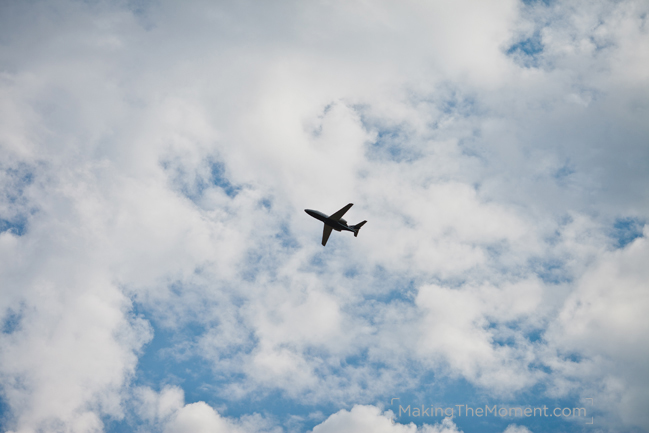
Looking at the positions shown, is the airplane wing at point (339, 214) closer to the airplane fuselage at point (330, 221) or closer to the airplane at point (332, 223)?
the airplane at point (332, 223)

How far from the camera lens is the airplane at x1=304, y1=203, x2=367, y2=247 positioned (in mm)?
165375

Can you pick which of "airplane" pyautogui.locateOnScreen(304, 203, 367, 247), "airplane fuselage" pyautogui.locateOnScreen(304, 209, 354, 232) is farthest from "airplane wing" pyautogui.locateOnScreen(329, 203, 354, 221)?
"airplane fuselage" pyautogui.locateOnScreen(304, 209, 354, 232)

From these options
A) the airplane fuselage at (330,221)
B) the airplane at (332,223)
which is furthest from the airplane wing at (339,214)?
the airplane fuselage at (330,221)

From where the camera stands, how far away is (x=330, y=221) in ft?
547

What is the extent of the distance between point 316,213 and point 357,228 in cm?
1522

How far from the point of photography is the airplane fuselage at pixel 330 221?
6570 inches

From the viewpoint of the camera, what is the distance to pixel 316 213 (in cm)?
16938

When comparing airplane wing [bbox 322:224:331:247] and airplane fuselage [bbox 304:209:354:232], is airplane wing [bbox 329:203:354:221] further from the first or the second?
airplane wing [bbox 322:224:331:247]

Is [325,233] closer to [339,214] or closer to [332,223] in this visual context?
[332,223]

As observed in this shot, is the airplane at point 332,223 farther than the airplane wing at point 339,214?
Yes

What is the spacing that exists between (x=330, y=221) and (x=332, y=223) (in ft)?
3.51

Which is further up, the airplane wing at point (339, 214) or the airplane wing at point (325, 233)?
the airplane wing at point (339, 214)

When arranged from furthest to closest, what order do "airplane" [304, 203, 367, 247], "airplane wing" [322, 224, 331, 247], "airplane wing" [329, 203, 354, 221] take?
"airplane wing" [322, 224, 331, 247], "airplane" [304, 203, 367, 247], "airplane wing" [329, 203, 354, 221]

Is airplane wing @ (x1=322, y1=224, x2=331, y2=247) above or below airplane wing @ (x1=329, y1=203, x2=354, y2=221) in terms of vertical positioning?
below
